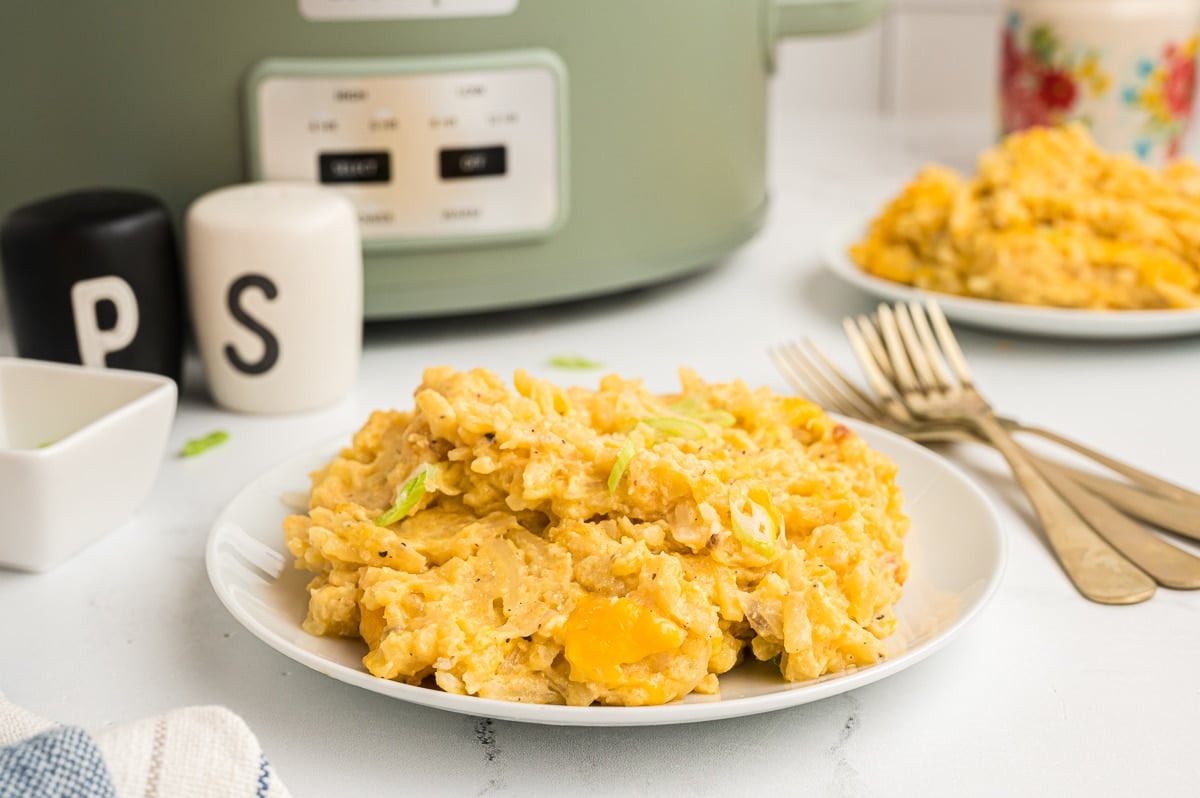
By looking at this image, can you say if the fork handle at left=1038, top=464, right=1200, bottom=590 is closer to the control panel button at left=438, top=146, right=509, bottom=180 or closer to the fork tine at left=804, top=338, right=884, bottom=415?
the fork tine at left=804, top=338, right=884, bottom=415

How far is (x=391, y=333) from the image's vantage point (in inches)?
54.5

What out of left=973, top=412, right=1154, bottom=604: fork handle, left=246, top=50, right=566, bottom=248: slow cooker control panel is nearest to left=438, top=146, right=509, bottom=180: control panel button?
left=246, top=50, right=566, bottom=248: slow cooker control panel

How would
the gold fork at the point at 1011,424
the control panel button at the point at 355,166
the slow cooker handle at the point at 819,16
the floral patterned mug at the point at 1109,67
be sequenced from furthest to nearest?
the floral patterned mug at the point at 1109,67 → the slow cooker handle at the point at 819,16 → the control panel button at the point at 355,166 → the gold fork at the point at 1011,424

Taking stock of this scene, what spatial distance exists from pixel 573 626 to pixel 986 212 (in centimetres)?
85

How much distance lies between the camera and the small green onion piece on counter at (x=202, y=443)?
1128mm

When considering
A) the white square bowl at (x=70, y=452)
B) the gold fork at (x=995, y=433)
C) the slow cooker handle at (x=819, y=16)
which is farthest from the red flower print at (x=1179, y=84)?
the white square bowl at (x=70, y=452)

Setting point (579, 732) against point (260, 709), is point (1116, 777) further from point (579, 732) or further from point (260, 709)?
point (260, 709)

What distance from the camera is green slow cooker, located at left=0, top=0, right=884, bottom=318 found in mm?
1181

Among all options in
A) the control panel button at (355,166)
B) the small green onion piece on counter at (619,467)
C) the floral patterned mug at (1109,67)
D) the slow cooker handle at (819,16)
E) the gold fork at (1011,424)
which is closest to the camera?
the small green onion piece on counter at (619,467)

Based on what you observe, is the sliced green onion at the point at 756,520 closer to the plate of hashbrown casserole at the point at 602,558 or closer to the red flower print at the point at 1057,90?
the plate of hashbrown casserole at the point at 602,558

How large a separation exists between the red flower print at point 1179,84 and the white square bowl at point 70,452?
1.42m

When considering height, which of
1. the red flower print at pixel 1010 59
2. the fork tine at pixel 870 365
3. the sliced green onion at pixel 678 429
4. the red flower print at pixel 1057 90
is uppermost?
the red flower print at pixel 1010 59

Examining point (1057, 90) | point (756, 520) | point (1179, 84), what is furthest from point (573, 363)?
point (1179, 84)

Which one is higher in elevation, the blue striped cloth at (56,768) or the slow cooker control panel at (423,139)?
the slow cooker control panel at (423,139)
